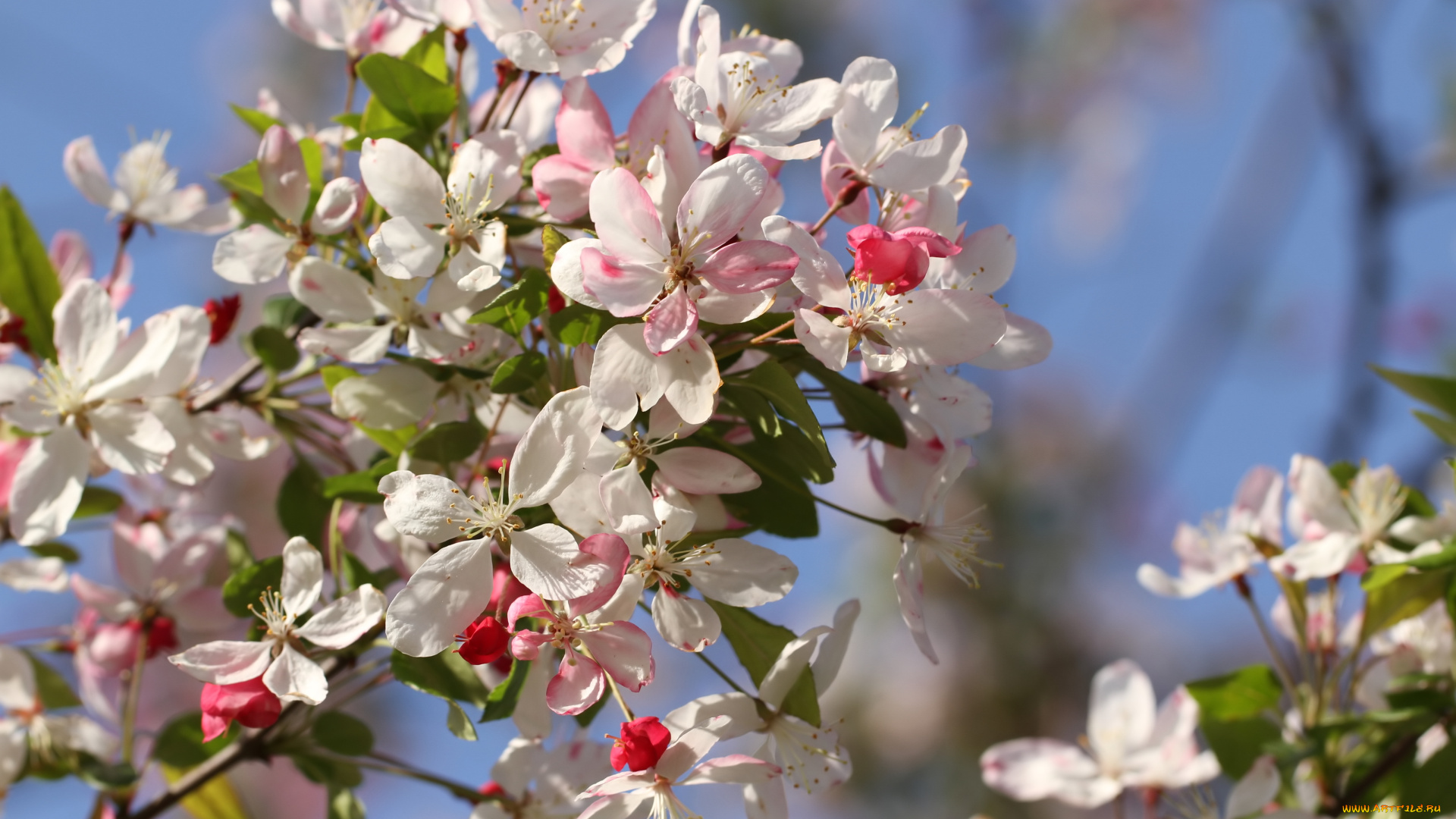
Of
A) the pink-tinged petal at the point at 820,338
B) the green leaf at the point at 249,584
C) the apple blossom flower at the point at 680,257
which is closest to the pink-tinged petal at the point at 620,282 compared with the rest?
the apple blossom flower at the point at 680,257

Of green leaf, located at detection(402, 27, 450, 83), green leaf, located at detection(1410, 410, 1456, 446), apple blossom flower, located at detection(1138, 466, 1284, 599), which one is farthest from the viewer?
apple blossom flower, located at detection(1138, 466, 1284, 599)

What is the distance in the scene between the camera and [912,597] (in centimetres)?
93

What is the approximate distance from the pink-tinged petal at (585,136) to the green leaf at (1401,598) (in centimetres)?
91

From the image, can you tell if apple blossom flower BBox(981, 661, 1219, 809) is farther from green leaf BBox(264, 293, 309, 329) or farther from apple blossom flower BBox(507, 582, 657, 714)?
green leaf BBox(264, 293, 309, 329)

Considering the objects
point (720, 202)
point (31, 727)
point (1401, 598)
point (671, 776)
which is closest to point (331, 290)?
point (720, 202)

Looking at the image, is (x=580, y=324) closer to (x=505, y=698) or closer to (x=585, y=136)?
(x=585, y=136)

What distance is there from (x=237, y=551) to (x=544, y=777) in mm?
432

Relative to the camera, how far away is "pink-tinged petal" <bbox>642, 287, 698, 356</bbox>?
765 millimetres

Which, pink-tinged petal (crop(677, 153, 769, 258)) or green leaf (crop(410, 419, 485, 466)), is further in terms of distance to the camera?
green leaf (crop(410, 419, 485, 466))

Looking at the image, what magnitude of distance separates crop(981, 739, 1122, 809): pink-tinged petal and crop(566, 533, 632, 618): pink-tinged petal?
2.60ft

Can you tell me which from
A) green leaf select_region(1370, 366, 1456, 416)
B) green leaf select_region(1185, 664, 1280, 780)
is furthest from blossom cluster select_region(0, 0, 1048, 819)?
green leaf select_region(1370, 366, 1456, 416)

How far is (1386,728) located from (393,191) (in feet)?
3.76

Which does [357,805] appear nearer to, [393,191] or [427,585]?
[427,585]

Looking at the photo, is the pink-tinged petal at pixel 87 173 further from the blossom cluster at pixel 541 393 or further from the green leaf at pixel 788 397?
the green leaf at pixel 788 397
